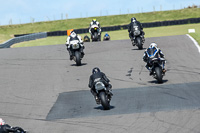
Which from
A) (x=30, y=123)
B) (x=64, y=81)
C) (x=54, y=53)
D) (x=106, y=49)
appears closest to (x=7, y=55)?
(x=54, y=53)

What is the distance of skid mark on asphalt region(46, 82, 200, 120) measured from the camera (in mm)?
12703

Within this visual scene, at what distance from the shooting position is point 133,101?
45.7 feet

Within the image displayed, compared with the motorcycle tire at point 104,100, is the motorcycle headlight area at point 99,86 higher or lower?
higher

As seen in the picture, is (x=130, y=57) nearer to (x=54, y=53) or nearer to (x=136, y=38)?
(x=136, y=38)

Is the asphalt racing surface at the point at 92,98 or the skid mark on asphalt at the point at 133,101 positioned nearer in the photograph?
the asphalt racing surface at the point at 92,98

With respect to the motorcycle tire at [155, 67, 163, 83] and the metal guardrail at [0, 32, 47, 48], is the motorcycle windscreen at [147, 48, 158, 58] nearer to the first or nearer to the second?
the motorcycle tire at [155, 67, 163, 83]

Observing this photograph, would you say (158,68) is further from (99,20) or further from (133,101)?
(99,20)

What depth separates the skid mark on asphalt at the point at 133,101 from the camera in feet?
41.7

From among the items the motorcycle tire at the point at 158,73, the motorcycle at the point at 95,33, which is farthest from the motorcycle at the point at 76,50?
the motorcycle at the point at 95,33

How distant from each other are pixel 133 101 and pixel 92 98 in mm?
1769

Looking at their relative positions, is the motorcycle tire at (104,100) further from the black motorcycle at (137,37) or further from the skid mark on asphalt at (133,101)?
the black motorcycle at (137,37)

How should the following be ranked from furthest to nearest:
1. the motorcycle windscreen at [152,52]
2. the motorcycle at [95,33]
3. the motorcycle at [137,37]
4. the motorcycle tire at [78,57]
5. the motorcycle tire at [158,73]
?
the motorcycle at [95,33]
the motorcycle at [137,37]
the motorcycle tire at [78,57]
the motorcycle windscreen at [152,52]
the motorcycle tire at [158,73]

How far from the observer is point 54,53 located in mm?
27031

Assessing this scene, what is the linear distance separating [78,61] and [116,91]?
6.12m
